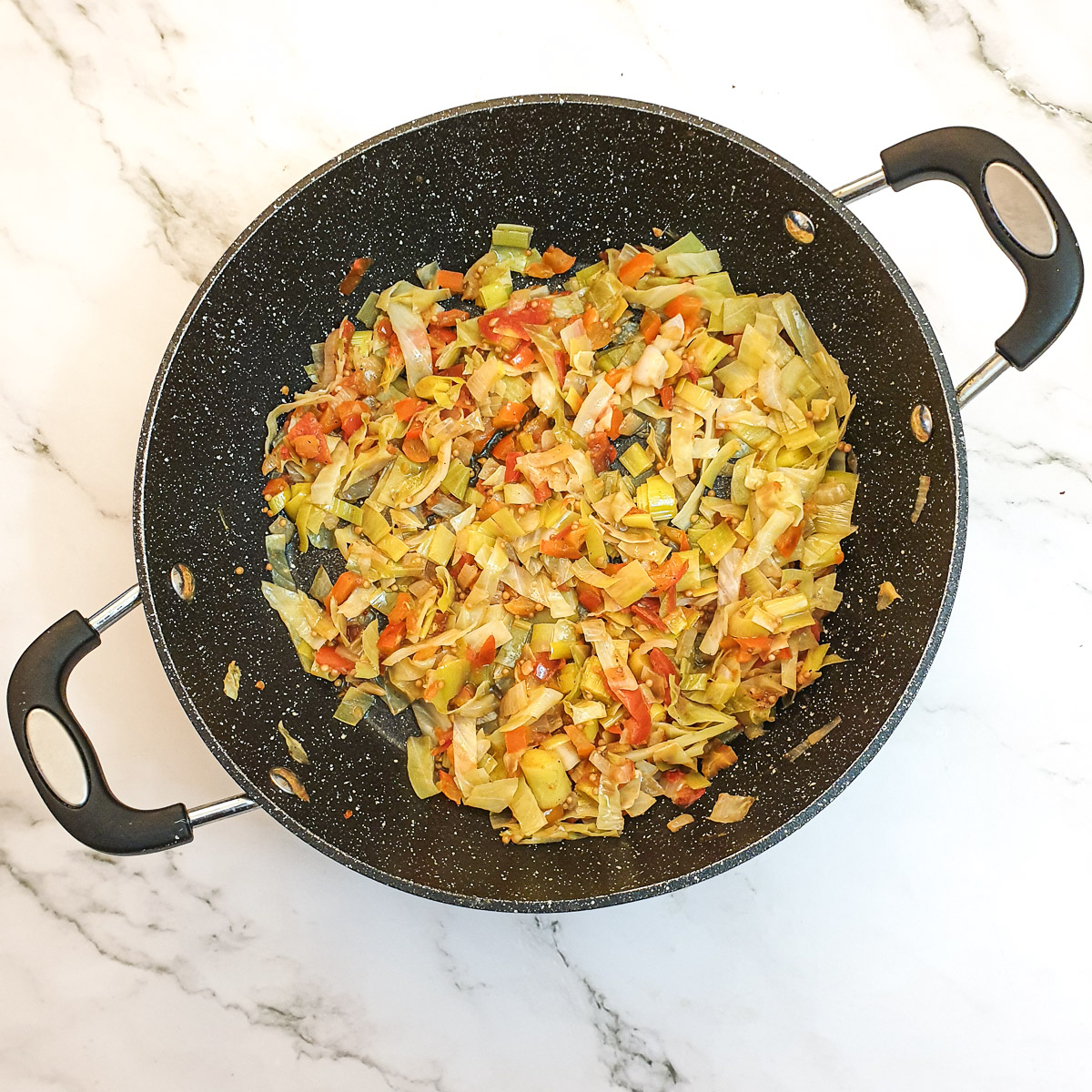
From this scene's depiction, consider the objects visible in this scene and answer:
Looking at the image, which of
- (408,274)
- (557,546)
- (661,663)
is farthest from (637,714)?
(408,274)

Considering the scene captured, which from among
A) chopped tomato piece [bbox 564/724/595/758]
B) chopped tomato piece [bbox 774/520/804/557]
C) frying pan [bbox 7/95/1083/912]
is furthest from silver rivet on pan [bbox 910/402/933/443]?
chopped tomato piece [bbox 564/724/595/758]

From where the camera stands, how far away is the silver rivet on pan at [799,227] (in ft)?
4.89

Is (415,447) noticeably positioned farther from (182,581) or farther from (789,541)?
(789,541)

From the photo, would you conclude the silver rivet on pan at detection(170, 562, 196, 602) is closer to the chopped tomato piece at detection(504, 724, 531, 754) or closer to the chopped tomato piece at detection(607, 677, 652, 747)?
the chopped tomato piece at detection(504, 724, 531, 754)

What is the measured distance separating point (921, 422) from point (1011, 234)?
29cm

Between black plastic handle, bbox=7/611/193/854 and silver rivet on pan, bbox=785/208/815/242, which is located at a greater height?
silver rivet on pan, bbox=785/208/815/242

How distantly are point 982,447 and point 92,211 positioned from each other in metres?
1.65

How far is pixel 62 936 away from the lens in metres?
1.64

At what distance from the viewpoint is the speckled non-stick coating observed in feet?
4.59

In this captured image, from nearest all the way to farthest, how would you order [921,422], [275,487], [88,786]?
[88,786]
[921,422]
[275,487]

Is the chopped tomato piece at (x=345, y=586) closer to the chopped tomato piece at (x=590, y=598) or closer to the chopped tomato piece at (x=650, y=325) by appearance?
the chopped tomato piece at (x=590, y=598)

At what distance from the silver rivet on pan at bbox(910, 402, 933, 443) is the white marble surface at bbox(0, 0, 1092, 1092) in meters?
0.27

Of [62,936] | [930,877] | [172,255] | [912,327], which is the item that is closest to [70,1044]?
[62,936]

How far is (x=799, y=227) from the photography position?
150 centimetres
